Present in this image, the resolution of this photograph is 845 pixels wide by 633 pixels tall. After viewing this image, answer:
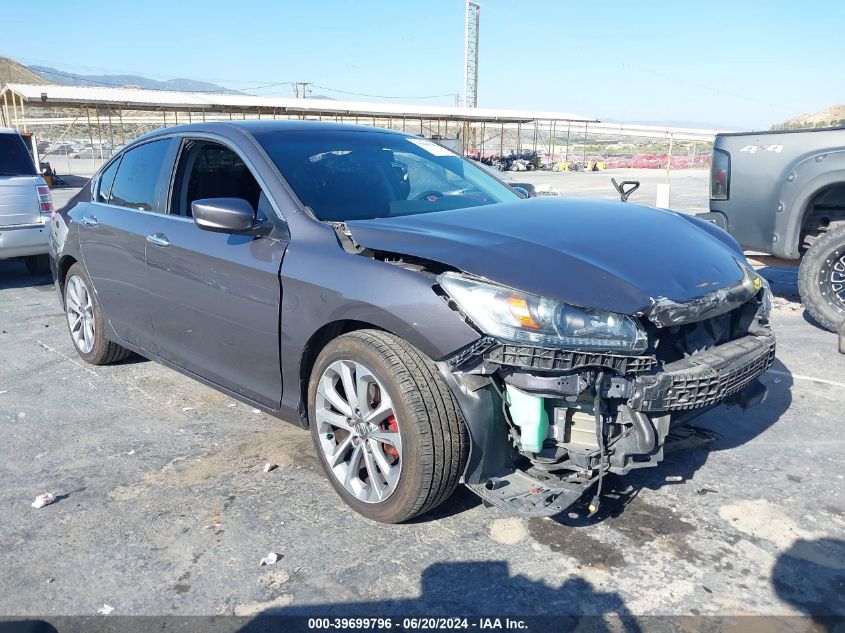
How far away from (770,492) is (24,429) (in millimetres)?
4011

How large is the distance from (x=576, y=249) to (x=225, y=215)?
160cm

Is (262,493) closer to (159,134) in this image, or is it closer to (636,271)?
(636,271)

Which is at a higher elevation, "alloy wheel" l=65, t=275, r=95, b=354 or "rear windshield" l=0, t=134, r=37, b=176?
"rear windshield" l=0, t=134, r=37, b=176

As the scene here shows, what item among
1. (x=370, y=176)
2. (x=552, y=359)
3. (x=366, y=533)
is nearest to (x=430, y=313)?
(x=552, y=359)

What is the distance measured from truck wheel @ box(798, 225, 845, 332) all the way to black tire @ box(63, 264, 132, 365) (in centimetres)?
544

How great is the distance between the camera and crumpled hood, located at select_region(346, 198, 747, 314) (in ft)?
9.15

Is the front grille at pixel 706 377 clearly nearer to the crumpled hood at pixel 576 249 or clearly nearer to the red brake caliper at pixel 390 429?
the crumpled hood at pixel 576 249

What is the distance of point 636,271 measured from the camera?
299 centimetres


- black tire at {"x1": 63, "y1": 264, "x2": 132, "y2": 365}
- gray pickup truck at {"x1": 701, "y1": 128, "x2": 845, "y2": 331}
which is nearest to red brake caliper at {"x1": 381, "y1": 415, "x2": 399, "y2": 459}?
black tire at {"x1": 63, "y1": 264, "x2": 132, "y2": 365}

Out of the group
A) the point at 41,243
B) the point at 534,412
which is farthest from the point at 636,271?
the point at 41,243

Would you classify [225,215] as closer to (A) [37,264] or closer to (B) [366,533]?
(B) [366,533]

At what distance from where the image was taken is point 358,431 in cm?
314

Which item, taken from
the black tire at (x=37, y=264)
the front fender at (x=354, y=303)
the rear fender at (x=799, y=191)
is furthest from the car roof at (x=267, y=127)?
the black tire at (x=37, y=264)

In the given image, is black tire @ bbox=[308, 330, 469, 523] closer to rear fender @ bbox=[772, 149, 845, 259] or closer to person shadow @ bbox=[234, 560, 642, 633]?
person shadow @ bbox=[234, 560, 642, 633]
